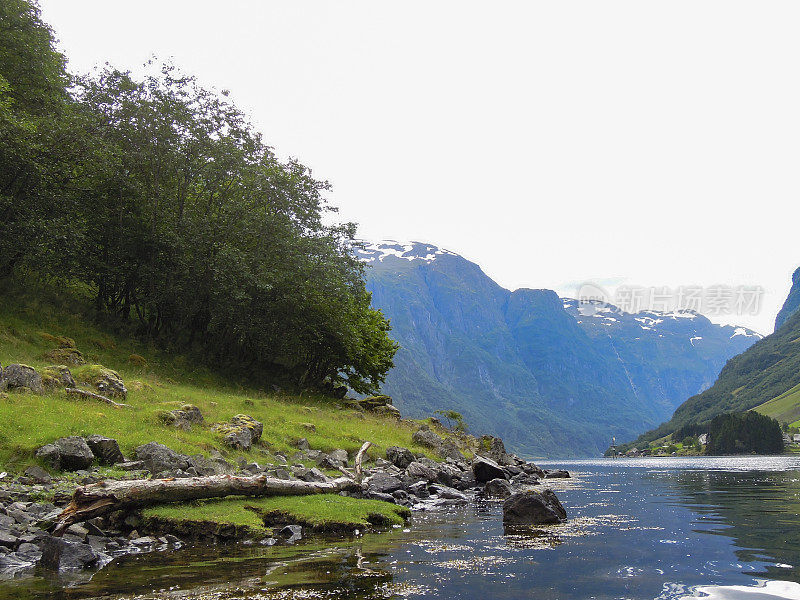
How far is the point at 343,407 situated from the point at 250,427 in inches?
937

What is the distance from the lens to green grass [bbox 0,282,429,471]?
1808 centimetres

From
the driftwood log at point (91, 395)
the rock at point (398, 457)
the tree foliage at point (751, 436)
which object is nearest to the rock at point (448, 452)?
the rock at point (398, 457)

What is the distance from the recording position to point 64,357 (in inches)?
1117

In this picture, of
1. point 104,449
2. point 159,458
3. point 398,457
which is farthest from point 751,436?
point 104,449

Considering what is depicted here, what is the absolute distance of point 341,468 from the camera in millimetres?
24406

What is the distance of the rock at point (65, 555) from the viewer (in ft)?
35.7

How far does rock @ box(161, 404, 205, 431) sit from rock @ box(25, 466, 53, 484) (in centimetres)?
696

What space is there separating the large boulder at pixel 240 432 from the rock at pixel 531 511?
1210 centimetres

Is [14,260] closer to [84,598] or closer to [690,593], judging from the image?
[84,598]

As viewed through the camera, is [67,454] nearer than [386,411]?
Yes

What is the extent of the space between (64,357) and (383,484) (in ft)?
62.9

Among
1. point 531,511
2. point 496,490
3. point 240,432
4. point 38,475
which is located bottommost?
point 496,490

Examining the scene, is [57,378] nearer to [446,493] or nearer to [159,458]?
[159,458]

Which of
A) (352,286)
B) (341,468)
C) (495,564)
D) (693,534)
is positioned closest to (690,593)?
(495,564)
